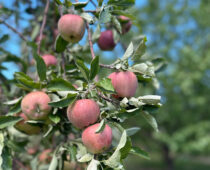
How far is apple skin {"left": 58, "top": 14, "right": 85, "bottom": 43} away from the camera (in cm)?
96

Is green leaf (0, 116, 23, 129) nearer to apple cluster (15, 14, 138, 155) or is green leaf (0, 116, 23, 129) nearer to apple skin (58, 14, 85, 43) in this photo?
apple cluster (15, 14, 138, 155)

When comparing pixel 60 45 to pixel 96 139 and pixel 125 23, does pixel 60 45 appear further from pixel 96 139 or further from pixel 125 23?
pixel 96 139

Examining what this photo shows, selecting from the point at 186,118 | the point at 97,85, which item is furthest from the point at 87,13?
the point at 186,118

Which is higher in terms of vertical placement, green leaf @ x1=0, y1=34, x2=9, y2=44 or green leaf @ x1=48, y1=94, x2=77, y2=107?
green leaf @ x1=0, y1=34, x2=9, y2=44

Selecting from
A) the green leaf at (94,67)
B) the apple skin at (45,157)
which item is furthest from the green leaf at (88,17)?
the apple skin at (45,157)

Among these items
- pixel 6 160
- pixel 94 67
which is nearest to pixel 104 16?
pixel 94 67

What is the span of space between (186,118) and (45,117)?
27.6 ft

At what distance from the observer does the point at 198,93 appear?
8359 mm

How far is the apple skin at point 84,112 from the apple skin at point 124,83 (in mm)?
105

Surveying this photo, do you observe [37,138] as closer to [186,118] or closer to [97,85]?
[97,85]

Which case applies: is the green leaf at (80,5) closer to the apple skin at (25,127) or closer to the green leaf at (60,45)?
the green leaf at (60,45)

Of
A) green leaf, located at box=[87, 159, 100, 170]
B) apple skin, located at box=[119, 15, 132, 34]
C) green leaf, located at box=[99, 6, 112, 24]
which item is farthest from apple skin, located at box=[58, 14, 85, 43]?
green leaf, located at box=[87, 159, 100, 170]

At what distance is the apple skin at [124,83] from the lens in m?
0.85

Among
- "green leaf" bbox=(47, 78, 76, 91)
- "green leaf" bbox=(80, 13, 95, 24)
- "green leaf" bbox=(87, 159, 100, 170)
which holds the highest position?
"green leaf" bbox=(80, 13, 95, 24)
